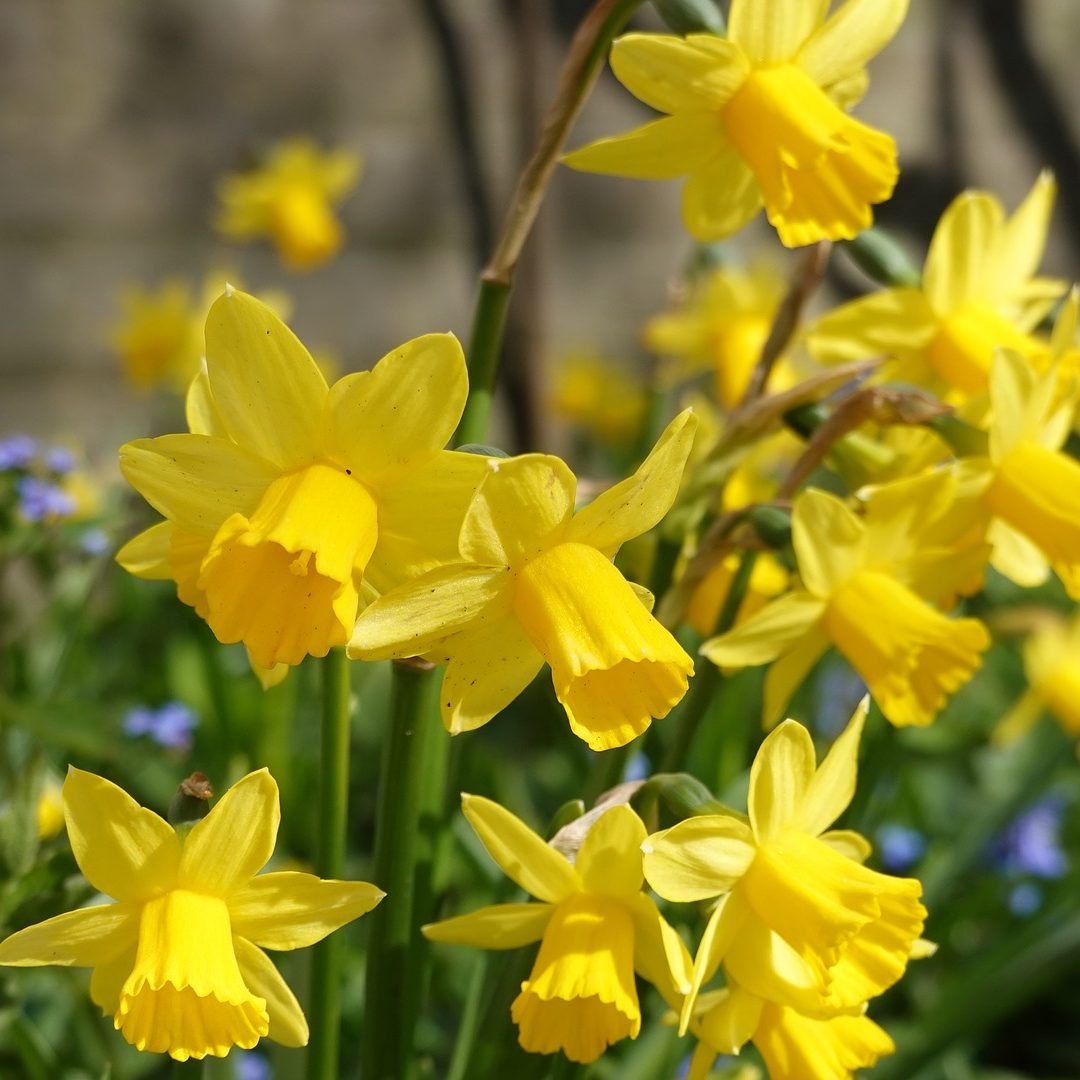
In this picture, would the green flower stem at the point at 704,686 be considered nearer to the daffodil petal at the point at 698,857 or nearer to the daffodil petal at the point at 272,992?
the daffodil petal at the point at 698,857

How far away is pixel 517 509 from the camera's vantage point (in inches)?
25.4

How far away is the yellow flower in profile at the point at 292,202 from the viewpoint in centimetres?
270

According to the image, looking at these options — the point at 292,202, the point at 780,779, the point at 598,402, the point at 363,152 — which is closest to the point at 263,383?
the point at 780,779

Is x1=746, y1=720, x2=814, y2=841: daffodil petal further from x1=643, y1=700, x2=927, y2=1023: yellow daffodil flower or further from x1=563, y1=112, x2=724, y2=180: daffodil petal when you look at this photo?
x1=563, y1=112, x2=724, y2=180: daffodil petal

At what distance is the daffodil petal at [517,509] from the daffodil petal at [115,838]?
24 centimetres

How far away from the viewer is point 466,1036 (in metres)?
1.10

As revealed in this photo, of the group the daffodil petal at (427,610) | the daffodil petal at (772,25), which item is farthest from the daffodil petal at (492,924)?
the daffodil petal at (772,25)

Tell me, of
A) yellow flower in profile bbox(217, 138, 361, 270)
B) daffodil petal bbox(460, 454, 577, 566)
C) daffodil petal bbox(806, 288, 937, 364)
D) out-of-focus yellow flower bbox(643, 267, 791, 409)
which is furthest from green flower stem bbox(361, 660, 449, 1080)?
yellow flower in profile bbox(217, 138, 361, 270)

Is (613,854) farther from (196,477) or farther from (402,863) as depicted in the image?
(196,477)

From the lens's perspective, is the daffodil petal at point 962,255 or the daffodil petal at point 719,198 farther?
the daffodil petal at point 962,255

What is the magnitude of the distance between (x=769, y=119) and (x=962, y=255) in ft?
1.08

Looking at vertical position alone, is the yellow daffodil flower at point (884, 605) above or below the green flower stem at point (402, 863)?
above

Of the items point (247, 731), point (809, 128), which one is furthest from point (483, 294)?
point (247, 731)

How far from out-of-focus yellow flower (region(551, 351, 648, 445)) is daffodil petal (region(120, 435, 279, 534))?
2.31 meters
